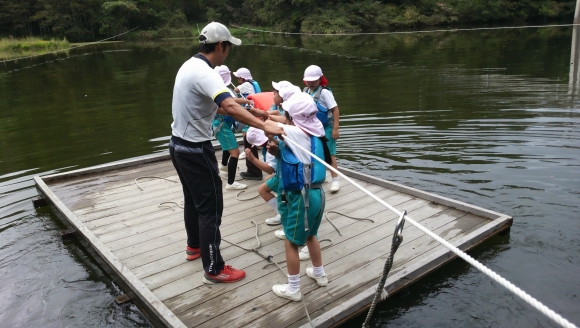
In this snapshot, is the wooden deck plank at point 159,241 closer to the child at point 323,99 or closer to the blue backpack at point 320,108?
the child at point 323,99

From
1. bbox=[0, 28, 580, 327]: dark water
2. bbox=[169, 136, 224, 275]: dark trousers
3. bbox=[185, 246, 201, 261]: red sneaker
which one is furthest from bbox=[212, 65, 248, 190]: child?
bbox=[169, 136, 224, 275]: dark trousers

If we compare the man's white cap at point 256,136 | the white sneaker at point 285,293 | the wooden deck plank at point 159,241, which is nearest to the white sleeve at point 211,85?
the man's white cap at point 256,136

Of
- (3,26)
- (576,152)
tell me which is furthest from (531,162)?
(3,26)

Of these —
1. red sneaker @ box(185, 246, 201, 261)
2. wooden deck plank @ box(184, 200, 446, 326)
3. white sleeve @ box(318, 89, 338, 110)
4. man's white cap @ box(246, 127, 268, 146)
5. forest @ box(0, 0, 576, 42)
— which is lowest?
wooden deck plank @ box(184, 200, 446, 326)

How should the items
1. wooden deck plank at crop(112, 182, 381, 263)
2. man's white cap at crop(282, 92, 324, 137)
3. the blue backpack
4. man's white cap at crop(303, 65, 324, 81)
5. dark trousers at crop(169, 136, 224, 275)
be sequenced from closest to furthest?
1. man's white cap at crop(282, 92, 324, 137)
2. dark trousers at crop(169, 136, 224, 275)
3. wooden deck plank at crop(112, 182, 381, 263)
4. man's white cap at crop(303, 65, 324, 81)
5. the blue backpack

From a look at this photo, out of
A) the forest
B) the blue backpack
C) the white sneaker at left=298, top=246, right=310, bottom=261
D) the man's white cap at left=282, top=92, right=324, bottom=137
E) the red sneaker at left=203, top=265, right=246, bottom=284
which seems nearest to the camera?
the man's white cap at left=282, top=92, right=324, bottom=137

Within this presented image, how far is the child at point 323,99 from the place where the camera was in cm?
573

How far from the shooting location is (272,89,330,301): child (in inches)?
144

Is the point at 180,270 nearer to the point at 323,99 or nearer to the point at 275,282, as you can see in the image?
the point at 275,282

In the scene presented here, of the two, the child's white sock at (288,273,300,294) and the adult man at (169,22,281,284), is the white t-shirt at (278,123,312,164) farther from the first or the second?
the child's white sock at (288,273,300,294)

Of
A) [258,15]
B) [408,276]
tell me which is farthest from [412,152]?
[258,15]

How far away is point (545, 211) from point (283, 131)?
395 cm

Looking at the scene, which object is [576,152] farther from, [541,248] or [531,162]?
[541,248]

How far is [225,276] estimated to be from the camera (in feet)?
13.9
